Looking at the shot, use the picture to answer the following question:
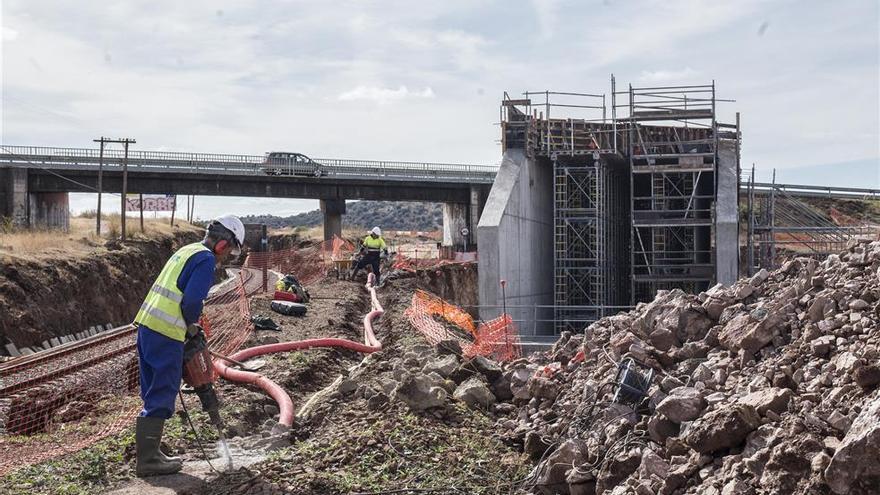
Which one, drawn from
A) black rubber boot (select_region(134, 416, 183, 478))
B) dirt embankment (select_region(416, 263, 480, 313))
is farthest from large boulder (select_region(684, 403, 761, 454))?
dirt embankment (select_region(416, 263, 480, 313))

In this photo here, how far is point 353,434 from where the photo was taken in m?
7.22

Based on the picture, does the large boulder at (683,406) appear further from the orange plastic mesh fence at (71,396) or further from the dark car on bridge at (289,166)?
the dark car on bridge at (289,166)

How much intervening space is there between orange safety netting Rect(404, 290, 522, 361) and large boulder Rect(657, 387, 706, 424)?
6.51 meters

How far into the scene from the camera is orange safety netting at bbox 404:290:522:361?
14406mm

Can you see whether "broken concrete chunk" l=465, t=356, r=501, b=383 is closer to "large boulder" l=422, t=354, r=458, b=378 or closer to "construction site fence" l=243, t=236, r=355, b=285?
"large boulder" l=422, t=354, r=458, b=378

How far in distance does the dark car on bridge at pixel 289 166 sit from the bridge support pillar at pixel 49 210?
9.70 metres

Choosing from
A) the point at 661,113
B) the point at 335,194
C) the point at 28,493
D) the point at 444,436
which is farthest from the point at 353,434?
the point at 335,194

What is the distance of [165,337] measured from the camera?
243 inches

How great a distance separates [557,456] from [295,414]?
3262 millimetres

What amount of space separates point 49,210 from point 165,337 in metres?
38.5

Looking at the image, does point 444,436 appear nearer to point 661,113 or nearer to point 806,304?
point 806,304

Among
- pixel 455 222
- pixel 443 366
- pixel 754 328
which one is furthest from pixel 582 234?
pixel 754 328

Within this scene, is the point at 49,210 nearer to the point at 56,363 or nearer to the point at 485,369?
the point at 56,363

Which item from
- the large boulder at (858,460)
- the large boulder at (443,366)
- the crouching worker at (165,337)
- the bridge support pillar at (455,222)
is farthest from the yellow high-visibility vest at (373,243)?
the bridge support pillar at (455,222)
